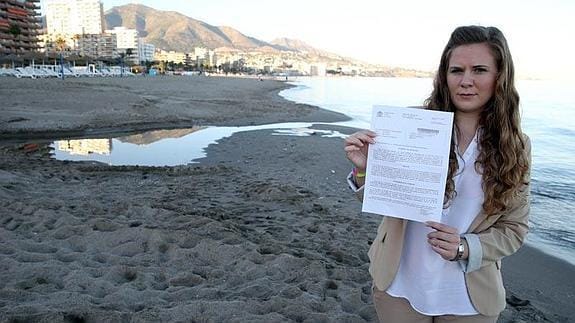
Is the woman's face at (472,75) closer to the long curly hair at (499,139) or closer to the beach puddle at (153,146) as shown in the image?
the long curly hair at (499,139)

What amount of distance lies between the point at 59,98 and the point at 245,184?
18.7 m

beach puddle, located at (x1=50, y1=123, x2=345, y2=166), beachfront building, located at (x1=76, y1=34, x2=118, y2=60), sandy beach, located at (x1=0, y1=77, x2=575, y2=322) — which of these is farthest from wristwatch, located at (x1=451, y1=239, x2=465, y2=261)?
beachfront building, located at (x1=76, y1=34, x2=118, y2=60)

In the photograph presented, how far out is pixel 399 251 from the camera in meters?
2.10

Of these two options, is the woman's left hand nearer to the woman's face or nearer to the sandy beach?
the woman's face

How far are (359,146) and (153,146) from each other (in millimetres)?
12429

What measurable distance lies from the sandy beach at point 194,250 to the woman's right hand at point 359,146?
1944 mm

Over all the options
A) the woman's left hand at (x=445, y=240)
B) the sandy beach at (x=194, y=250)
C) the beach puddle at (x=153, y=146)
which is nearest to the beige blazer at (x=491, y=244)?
the woman's left hand at (x=445, y=240)

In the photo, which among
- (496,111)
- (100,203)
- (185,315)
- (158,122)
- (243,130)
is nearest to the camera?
(496,111)

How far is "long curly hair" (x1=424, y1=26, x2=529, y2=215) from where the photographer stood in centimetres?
187

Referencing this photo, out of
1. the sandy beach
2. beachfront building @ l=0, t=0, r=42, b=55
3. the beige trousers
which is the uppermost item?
beachfront building @ l=0, t=0, r=42, b=55

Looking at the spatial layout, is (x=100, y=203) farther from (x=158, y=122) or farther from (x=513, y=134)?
(x=158, y=122)

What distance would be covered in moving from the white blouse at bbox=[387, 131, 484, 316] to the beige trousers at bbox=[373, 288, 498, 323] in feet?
0.11

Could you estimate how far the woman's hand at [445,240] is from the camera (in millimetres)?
1890

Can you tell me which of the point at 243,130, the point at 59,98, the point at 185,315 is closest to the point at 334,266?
the point at 185,315
